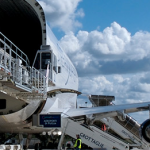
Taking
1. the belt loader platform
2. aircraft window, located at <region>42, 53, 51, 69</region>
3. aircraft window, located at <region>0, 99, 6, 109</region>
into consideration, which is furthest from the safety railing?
the belt loader platform

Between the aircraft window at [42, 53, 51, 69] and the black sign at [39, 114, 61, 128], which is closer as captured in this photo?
the black sign at [39, 114, 61, 128]

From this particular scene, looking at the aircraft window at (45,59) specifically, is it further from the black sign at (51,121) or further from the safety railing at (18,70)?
the black sign at (51,121)

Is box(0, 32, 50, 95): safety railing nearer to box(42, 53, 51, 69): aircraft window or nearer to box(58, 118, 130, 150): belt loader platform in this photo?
box(42, 53, 51, 69): aircraft window

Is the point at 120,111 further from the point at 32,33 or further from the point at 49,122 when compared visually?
the point at 32,33

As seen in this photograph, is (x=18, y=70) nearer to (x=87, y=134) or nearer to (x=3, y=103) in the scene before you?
(x=3, y=103)

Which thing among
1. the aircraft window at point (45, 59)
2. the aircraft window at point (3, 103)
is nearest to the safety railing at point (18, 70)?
the aircraft window at point (45, 59)

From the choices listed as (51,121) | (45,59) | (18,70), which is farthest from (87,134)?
(18,70)

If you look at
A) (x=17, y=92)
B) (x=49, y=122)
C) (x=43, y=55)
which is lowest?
(x=49, y=122)

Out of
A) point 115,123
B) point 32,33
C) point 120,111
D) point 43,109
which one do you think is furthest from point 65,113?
point 115,123

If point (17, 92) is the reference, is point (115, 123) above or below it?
below

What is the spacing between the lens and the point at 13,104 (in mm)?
15086

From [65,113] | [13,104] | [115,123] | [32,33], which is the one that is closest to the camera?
[13,104]

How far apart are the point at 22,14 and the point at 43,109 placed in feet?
18.2

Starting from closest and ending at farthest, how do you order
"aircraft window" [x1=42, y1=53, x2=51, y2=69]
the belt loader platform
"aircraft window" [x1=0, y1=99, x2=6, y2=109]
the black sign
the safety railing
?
the safety railing < "aircraft window" [x1=0, y1=99, x2=6, y2=109] < the black sign < the belt loader platform < "aircraft window" [x1=42, y1=53, x2=51, y2=69]
